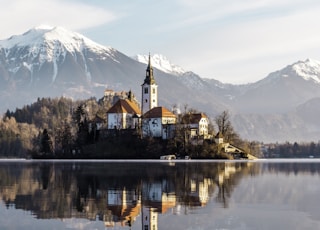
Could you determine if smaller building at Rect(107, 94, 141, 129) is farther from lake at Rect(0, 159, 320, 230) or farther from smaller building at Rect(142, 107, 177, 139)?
lake at Rect(0, 159, 320, 230)

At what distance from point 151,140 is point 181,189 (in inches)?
3704

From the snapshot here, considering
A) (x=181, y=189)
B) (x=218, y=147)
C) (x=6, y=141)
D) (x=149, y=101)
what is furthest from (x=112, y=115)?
(x=181, y=189)

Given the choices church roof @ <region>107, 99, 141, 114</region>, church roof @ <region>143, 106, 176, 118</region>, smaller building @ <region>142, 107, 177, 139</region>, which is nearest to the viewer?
smaller building @ <region>142, 107, 177, 139</region>

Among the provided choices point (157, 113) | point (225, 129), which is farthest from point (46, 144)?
point (225, 129)

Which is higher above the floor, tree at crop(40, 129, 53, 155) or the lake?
tree at crop(40, 129, 53, 155)

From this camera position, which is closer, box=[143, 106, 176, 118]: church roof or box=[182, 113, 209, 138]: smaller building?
box=[182, 113, 209, 138]: smaller building

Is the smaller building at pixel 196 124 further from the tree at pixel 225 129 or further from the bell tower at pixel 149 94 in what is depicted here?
the bell tower at pixel 149 94

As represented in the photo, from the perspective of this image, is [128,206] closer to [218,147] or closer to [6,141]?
[218,147]

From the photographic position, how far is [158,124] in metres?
146

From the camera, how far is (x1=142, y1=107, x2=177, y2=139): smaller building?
144 metres

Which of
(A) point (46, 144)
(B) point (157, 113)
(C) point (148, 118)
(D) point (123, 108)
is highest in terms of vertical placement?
(D) point (123, 108)

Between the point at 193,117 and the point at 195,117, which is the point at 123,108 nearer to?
the point at 193,117

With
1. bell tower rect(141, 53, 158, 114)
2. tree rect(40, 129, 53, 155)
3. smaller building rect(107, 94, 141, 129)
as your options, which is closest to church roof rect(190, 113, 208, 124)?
smaller building rect(107, 94, 141, 129)

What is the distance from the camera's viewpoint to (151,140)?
459 feet
